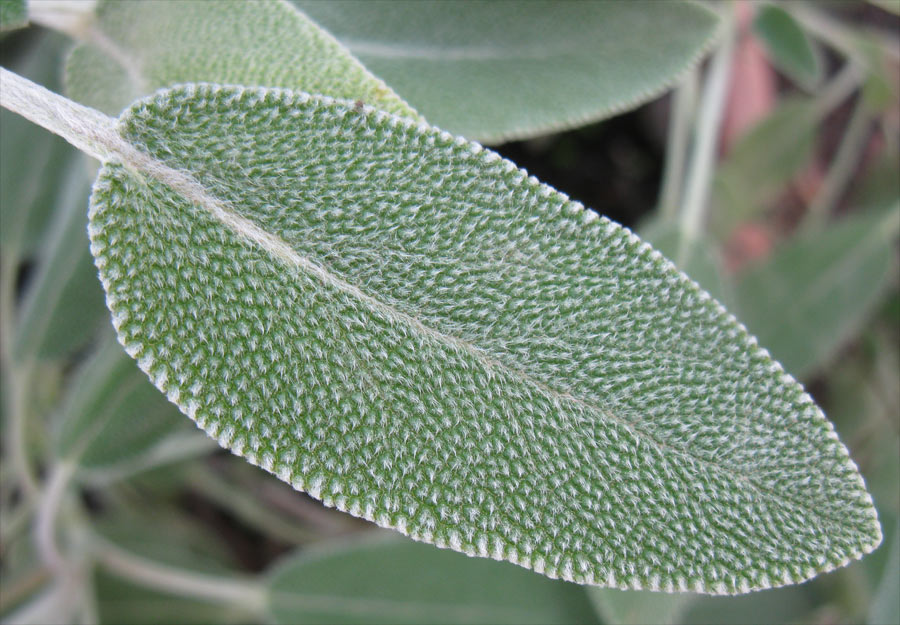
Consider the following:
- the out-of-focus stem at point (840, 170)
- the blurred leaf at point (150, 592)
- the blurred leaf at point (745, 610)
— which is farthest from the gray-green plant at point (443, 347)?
the out-of-focus stem at point (840, 170)

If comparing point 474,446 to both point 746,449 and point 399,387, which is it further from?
point 746,449

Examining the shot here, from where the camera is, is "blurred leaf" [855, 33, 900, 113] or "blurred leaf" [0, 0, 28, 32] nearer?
"blurred leaf" [0, 0, 28, 32]

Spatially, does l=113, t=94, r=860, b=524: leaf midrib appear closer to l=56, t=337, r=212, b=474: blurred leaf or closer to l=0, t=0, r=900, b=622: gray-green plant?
l=0, t=0, r=900, b=622: gray-green plant

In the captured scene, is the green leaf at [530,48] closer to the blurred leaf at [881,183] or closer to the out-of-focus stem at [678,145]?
the out-of-focus stem at [678,145]

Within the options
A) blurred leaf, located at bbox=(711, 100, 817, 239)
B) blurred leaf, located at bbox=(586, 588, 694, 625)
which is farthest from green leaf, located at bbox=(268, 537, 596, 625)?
blurred leaf, located at bbox=(711, 100, 817, 239)

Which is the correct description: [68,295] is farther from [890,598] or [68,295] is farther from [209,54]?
[890,598]

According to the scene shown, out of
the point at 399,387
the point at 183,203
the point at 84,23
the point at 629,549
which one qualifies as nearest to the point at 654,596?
the point at 629,549

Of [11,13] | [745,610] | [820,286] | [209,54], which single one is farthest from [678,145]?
[11,13]
